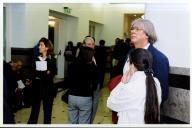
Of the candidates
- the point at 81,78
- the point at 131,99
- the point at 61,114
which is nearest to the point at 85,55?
the point at 81,78

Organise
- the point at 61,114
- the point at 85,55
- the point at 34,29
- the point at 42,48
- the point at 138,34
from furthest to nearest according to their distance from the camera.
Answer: the point at 34,29 < the point at 61,114 < the point at 42,48 < the point at 85,55 < the point at 138,34

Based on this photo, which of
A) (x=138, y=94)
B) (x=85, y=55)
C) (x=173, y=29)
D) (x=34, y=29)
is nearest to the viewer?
(x=138, y=94)

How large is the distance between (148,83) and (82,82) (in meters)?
1.26

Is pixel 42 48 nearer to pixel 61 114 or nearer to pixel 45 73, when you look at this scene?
pixel 45 73

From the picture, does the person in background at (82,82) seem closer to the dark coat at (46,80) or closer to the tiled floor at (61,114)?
the dark coat at (46,80)

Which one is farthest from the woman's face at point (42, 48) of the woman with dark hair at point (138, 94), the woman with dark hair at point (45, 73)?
the woman with dark hair at point (138, 94)

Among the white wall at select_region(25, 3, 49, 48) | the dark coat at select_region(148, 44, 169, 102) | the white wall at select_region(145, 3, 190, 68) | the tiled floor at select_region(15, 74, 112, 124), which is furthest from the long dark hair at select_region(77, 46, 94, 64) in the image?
the white wall at select_region(25, 3, 49, 48)

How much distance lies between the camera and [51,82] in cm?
427

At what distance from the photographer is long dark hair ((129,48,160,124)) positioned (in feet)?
7.48

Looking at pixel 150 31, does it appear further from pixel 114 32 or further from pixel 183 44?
pixel 114 32

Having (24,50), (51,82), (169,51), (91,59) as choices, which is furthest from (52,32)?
(169,51)

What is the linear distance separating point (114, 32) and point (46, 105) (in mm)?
5683

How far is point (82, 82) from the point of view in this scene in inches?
135

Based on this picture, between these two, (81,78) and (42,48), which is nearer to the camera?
(81,78)
